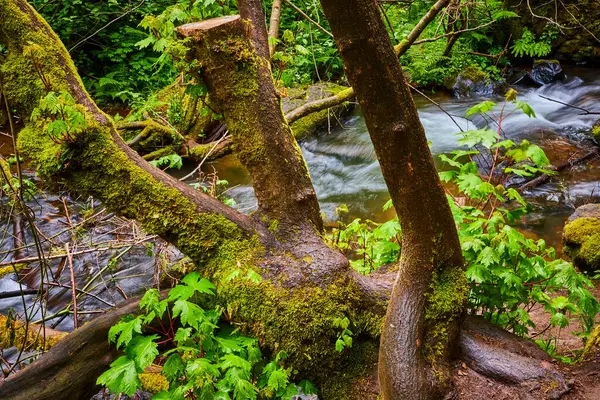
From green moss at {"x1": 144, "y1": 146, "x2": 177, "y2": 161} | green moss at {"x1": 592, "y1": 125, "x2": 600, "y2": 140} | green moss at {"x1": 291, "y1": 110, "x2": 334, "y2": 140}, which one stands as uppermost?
green moss at {"x1": 144, "y1": 146, "x2": 177, "y2": 161}

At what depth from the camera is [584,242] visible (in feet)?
16.7

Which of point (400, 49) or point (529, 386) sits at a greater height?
point (400, 49)

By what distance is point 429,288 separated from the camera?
2.02 m

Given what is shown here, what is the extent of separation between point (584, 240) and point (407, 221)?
173 inches

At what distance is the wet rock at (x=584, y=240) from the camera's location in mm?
4959

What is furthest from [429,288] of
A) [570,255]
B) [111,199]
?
[570,255]

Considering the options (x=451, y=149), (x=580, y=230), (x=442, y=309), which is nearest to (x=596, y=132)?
(x=451, y=149)

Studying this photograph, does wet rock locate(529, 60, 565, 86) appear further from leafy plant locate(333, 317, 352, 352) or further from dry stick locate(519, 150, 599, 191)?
leafy plant locate(333, 317, 352, 352)

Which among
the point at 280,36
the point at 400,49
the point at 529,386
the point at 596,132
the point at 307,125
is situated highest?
the point at 400,49

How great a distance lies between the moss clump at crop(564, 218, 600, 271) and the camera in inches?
195

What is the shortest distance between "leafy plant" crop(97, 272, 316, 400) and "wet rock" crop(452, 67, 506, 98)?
1040cm

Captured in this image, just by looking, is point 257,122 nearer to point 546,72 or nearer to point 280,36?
point 280,36

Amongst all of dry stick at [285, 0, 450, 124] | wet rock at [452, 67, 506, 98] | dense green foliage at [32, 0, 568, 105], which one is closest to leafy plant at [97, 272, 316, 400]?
dry stick at [285, 0, 450, 124]

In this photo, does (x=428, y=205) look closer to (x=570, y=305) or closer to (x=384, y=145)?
(x=384, y=145)
